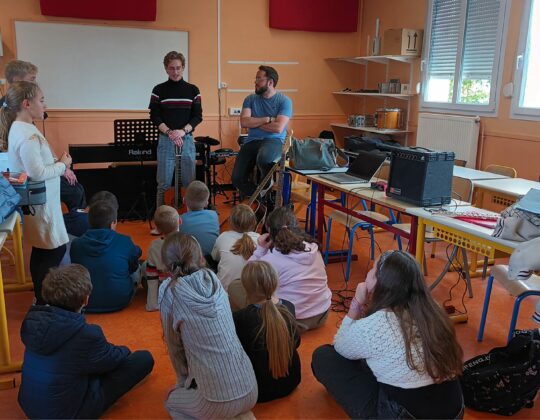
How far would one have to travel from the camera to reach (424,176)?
295cm

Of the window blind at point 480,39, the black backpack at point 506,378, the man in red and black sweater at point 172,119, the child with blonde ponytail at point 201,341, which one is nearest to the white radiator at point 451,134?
the window blind at point 480,39

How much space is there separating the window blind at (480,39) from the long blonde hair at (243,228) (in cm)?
341

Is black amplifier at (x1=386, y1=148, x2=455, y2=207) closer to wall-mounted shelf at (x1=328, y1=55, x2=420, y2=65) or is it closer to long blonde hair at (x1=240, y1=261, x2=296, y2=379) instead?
long blonde hair at (x1=240, y1=261, x2=296, y2=379)

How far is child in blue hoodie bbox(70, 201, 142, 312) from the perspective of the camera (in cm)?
296

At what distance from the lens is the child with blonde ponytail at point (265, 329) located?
2.04 m

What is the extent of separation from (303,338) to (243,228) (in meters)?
0.73

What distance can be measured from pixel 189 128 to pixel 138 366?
2856mm

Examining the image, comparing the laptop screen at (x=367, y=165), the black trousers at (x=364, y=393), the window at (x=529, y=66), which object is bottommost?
the black trousers at (x=364, y=393)

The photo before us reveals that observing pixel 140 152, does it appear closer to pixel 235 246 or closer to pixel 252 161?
pixel 252 161

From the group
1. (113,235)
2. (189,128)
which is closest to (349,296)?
(113,235)

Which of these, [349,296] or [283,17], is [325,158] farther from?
[283,17]

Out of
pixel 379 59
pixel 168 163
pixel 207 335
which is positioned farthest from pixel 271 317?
pixel 379 59

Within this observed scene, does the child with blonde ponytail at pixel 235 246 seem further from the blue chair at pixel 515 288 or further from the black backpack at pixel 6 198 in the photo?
the blue chair at pixel 515 288

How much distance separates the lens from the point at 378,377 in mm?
1820
